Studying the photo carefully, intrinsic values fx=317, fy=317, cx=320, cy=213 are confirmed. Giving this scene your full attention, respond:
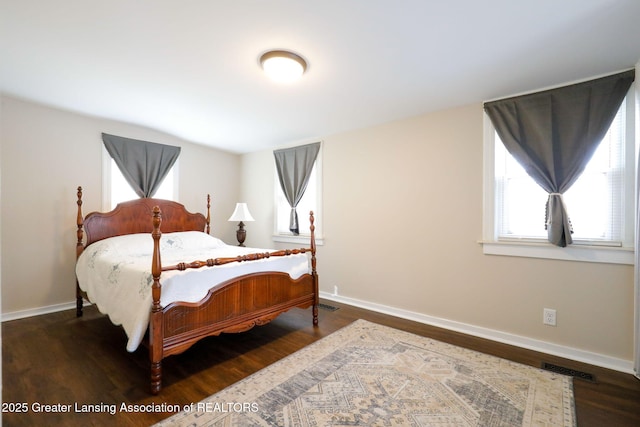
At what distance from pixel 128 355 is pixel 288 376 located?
1404 mm

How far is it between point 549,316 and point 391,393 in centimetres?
166

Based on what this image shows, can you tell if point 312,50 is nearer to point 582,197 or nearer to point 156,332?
A: point 156,332

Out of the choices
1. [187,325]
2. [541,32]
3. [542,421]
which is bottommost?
[542,421]

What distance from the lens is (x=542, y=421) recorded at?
1866mm

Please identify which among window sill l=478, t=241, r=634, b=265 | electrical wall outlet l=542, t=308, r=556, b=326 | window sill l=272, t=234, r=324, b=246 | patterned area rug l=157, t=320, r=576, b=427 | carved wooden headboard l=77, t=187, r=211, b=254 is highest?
carved wooden headboard l=77, t=187, r=211, b=254

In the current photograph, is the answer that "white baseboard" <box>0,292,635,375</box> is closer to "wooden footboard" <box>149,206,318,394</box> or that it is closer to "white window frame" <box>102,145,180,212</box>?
"wooden footboard" <box>149,206,318,394</box>

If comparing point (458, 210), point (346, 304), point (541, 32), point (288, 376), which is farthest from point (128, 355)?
point (541, 32)

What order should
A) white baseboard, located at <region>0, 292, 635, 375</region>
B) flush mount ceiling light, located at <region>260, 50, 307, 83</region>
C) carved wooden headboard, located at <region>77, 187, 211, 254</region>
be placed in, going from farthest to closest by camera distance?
1. carved wooden headboard, located at <region>77, 187, 211, 254</region>
2. white baseboard, located at <region>0, 292, 635, 375</region>
3. flush mount ceiling light, located at <region>260, 50, 307, 83</region>

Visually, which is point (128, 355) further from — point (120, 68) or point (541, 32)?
point (541, 32)

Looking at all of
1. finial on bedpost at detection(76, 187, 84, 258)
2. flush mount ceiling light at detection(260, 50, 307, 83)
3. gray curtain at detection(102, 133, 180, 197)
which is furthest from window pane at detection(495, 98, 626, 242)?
finial on bedpost at detection(76, 187, 84, 258)

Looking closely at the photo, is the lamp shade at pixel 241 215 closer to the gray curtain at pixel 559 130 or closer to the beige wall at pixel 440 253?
the beige wall at pixel 440 253

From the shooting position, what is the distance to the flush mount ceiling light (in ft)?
7.86

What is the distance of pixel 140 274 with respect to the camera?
2414mm

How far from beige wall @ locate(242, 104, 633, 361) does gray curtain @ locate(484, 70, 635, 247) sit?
0.30m
